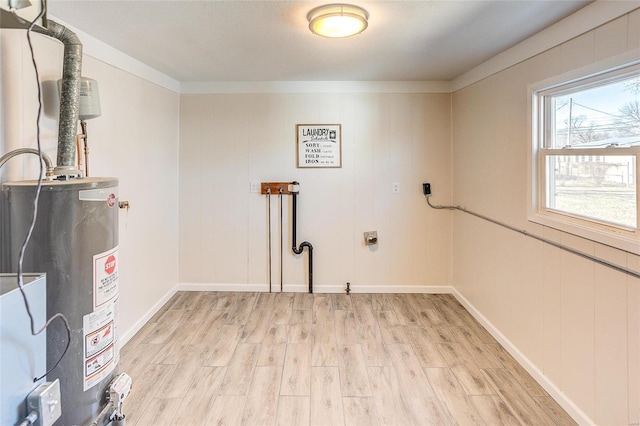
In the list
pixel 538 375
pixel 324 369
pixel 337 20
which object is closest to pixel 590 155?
pixel 538 375

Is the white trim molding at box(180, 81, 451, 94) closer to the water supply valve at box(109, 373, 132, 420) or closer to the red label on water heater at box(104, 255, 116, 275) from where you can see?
the red label on water heater at box(104, 255, 116, 275)

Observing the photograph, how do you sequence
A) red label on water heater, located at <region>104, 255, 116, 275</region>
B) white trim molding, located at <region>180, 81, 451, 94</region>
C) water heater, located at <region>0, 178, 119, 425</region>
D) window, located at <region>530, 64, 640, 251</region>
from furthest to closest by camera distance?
white trim molding, located at <region>180, 81, 451, 94</region> → window, located at <region>530, 64, 640, 251</region> → red label on water heater, located at <region>104, 255, 116, 275</region> → water heater, located at <region>0, 178, 119, 425</region>

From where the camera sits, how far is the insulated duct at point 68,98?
1.77 metres

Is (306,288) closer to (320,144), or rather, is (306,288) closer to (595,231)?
(320,144)

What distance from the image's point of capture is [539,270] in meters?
2.35

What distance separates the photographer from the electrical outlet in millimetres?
1104

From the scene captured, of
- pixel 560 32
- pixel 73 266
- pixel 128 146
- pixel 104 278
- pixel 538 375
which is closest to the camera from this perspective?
pixel 73 266

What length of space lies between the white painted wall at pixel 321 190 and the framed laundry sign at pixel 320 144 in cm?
7

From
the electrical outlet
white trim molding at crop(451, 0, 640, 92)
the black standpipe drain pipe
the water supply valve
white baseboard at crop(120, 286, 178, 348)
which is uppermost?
white trim molding at crop(451, 0, 640, 92)

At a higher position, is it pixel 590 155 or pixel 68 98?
pixel 68 98

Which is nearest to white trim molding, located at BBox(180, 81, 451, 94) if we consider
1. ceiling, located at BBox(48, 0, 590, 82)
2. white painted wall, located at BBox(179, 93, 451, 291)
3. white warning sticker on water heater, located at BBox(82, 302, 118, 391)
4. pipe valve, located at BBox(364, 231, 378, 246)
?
white painted wall, located at BBox(179, 93, 451, 291)

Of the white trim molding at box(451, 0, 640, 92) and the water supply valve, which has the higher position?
the white trim molding at box(451, 0, 640, 92)

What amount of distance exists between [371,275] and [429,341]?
47.3 inches

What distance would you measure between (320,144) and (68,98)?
2428 millimetres
